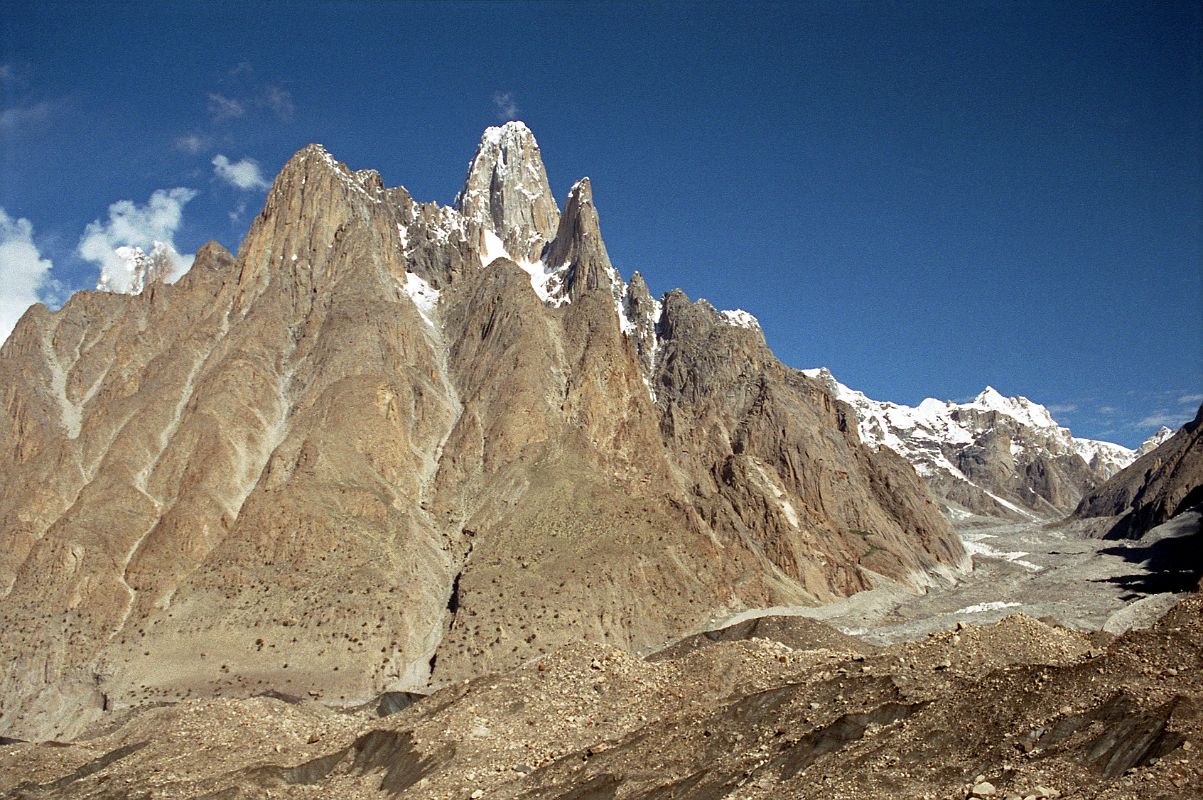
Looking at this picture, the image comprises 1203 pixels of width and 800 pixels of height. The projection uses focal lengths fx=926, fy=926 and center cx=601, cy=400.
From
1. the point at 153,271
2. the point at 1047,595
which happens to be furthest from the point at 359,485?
the point at 153,271

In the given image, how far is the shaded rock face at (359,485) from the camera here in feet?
237

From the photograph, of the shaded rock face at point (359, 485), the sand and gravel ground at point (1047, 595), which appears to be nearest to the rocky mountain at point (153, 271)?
the shaded rock face at point (359, 485)

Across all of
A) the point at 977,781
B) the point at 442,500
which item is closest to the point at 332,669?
the point at 442,500

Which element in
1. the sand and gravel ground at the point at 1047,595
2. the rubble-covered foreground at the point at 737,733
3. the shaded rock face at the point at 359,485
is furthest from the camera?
the sand and gravel ground at the point at 1047,595

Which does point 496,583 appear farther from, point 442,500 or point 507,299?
point 507,299

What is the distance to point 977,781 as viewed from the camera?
56.1 feet

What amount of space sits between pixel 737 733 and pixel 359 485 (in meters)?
70.6

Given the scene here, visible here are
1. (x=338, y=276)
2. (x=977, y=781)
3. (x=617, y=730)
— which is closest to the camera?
(x=977, y=781)

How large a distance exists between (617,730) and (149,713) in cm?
2222

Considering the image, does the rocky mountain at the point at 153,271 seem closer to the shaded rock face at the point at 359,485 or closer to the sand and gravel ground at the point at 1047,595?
the shaded rock face at the point at 359,485

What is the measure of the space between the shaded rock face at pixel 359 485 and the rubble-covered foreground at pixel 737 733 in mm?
35336

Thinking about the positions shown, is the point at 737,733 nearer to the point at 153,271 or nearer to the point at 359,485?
the point at 359,485

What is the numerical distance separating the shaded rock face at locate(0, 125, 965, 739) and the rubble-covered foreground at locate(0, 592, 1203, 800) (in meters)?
35.3

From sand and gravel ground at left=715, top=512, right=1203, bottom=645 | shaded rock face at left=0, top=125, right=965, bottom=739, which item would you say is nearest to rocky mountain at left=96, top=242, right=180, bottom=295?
shaded rock face at left=0, top=125, right=965, bottom=739
